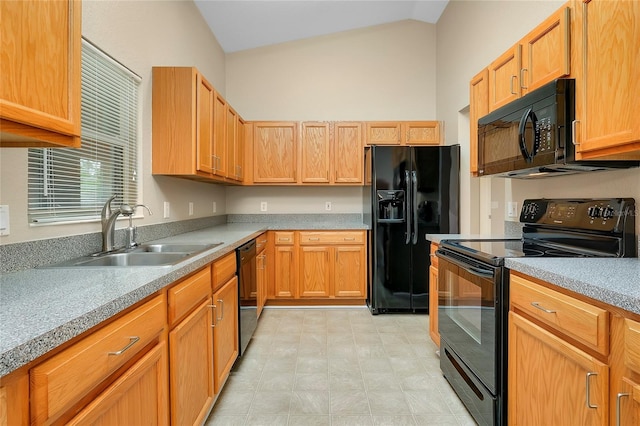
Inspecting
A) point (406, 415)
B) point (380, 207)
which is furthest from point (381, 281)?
point (406, 415)

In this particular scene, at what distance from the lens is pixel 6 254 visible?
3.96ft

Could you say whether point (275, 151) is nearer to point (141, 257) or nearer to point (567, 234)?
point (141, 257)

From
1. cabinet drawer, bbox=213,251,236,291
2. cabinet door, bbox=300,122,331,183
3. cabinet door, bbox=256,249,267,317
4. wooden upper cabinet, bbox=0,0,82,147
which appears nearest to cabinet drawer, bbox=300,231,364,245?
cabinet door, bbox=256,249,267,317

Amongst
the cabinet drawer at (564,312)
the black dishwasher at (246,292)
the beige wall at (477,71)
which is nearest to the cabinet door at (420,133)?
the beige wall at (477,71)

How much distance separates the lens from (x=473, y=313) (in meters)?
1.70

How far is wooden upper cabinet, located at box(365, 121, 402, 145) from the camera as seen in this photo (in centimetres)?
395

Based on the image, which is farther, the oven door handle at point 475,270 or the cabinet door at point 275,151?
the cabinet door at point 275,151

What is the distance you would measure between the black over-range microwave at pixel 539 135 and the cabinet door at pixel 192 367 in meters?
1.78

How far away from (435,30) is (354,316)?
3689mm

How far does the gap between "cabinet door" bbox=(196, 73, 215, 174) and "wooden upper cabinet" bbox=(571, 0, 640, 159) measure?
7.07 feet

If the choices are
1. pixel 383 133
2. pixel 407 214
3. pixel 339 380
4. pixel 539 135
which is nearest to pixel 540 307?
pixel 539 135

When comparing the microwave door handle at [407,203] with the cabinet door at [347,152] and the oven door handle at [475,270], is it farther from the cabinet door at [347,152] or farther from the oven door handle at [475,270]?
the oven door handle at [475,270]

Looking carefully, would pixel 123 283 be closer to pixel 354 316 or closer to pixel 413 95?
pixel 354 316

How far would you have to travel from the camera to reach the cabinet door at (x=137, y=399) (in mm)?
842
